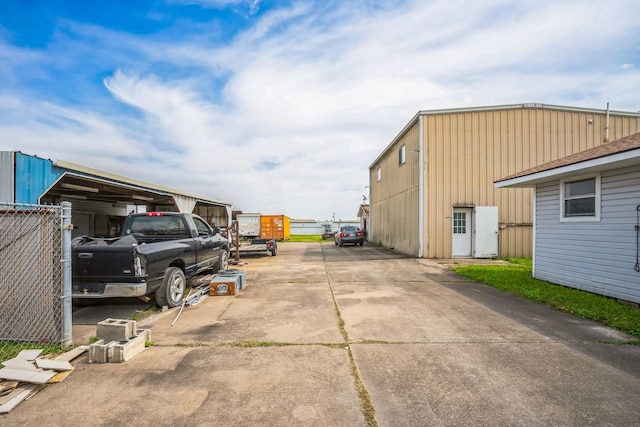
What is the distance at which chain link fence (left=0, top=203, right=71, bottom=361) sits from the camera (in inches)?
161

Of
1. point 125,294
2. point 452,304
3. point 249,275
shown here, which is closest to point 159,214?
point 125,294

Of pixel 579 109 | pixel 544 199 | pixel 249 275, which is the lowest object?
pixel 249 275

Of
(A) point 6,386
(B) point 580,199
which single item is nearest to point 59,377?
(A) point 6,386

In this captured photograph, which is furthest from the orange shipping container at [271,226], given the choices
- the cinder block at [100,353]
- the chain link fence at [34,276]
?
the cinder block at [100,353]

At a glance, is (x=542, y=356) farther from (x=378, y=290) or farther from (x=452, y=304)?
(x=378, y=290)

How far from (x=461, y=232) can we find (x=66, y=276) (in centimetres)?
1412

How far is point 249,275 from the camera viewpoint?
1023 cm

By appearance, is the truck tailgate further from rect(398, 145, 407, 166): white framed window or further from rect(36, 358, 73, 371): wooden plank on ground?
rect(398, 145, 407, 166): white framed window

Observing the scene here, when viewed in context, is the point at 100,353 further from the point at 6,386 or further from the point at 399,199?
the point at 399,199

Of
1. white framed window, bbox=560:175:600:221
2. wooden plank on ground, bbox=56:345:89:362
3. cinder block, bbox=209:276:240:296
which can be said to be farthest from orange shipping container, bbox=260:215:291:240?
wooden plank on ground, bbox=56:345:89:362

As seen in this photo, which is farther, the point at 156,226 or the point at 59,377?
the point at 156,226

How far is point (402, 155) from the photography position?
17.6 metres

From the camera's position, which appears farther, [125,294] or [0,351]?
[125,294]

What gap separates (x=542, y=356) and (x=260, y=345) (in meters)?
3.48
